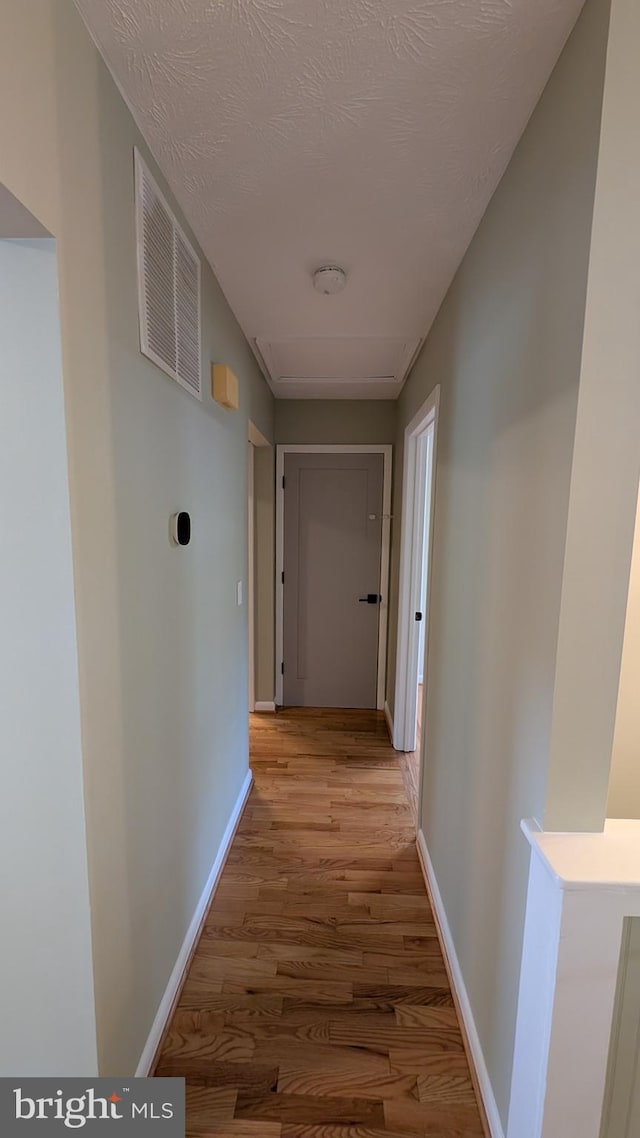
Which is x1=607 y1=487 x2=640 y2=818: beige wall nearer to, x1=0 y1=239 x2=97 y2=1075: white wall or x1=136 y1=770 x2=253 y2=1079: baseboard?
x1=0 y1=239 x2=97 y2=1075: white wall

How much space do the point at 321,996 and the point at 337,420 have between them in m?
3.27

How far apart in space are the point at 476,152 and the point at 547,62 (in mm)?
249

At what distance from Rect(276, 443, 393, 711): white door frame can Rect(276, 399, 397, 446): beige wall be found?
0.18 feet

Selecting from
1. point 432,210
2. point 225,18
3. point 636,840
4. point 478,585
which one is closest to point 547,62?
point 432,210

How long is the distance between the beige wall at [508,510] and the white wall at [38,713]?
92 centimetres

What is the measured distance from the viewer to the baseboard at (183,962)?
51.7 inches

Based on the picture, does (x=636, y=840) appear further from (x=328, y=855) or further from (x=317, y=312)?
(x=317, y=312)

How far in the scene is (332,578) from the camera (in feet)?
12.5

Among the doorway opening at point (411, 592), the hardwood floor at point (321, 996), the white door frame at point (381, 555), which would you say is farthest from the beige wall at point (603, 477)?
the white door frame at point (381, 555)

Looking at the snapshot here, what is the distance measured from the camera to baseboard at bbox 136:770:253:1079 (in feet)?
4.31

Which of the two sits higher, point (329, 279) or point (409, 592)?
point (329, 279)

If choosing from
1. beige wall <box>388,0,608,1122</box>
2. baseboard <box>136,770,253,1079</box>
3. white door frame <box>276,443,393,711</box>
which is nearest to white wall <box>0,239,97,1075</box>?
baseboard <box>136,770,253,1079</box>

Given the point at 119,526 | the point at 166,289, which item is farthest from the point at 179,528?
the point at 166,289

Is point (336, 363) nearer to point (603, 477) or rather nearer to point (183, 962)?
point (603, 477)
